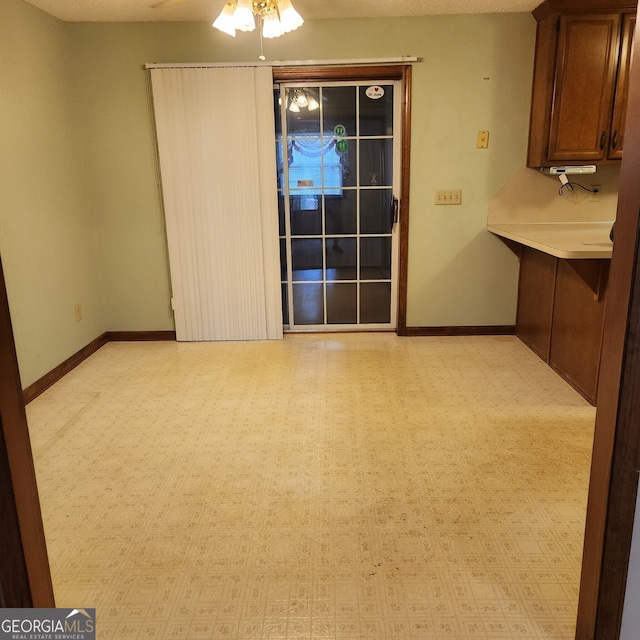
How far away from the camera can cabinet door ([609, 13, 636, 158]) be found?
351 cm

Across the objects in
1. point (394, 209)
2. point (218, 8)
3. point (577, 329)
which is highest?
point (218, 8)

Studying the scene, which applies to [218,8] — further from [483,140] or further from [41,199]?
[483,140]

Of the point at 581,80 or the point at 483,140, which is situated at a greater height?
the point at 581,80

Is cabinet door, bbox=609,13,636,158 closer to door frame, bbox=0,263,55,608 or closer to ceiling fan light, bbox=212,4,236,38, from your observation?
ceiling fan light, bbox=212,4,236,38

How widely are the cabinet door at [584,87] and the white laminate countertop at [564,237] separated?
0.52 m

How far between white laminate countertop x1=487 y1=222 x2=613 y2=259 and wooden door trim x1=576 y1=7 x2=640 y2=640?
1.70 meters

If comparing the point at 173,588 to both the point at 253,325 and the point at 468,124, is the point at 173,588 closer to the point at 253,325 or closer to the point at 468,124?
the point at 253,325

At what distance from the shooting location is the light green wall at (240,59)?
12.6ft

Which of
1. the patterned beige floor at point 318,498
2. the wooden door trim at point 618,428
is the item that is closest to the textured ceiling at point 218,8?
the patterned beige floor at point 318,498

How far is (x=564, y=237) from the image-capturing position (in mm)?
3572

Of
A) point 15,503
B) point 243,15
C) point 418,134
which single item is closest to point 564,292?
point 418,134

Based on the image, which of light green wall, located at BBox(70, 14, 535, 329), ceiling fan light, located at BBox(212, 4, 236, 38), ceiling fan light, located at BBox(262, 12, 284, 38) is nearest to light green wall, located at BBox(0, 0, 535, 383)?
light green wall, located at BBox(70, 14, 535, 329)

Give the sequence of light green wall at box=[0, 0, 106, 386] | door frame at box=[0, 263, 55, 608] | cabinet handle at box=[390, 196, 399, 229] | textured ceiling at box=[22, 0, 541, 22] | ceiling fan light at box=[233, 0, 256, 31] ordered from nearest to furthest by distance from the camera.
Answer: door frame at box=[0, 263, 55, 608] < ceiling fan light at box=[233, 0, 256, 31] < light green wall at box=[0, 0, 106, 386] < textured ceiling at box=[22, 0, 541, 22] < cabinet handle at box=[390, 196, 399, 229]

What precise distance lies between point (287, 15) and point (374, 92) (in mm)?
1583
